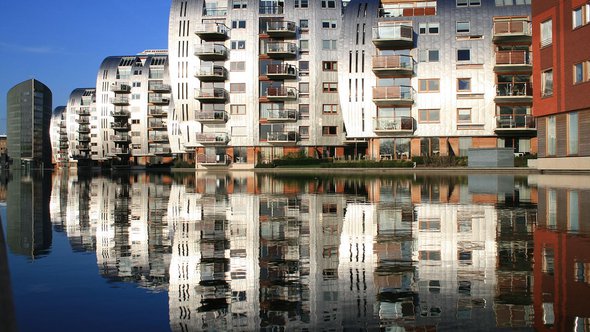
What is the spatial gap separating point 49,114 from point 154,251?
193 metres

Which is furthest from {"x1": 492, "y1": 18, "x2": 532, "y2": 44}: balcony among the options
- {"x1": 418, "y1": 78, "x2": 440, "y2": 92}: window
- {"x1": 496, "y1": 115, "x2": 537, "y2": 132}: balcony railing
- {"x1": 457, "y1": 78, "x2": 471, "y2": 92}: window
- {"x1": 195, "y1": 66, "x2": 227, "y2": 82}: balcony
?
{"x1": 195, "y1": 66, "x2": 227, "y2": 82}: balcony

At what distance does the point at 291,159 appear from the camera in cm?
6881

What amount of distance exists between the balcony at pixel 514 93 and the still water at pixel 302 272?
50237 millimetres

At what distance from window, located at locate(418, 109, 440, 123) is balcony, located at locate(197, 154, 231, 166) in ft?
82.6

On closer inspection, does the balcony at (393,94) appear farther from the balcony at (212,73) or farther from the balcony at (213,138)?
the balcony at (213,138)

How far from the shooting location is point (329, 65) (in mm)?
72500

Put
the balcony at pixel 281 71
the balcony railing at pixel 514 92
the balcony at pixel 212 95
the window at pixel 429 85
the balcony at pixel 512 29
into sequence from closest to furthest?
1. the balcony at pixel 512 29
2. the balcony railing at pixel 514 92
3. the window at pixel 429 85
4. the balcony at pixel 281 71
5. the balcony at pixel 212 95

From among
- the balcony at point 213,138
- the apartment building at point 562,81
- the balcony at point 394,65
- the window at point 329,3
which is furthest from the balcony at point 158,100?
the apartment building at point 562,81

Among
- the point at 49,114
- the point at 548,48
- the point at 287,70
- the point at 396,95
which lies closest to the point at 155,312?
the point at 548,48

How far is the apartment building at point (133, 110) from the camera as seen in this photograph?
362 ft

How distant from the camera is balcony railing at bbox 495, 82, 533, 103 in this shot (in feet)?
202

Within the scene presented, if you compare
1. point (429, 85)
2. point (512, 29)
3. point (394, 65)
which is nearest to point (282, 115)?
point (394, 65)

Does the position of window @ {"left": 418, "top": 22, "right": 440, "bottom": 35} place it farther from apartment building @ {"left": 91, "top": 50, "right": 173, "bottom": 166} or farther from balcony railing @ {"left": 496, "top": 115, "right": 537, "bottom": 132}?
apartment building @ {"left": 91, "top": 50, "right": 173, "bottom": 166}

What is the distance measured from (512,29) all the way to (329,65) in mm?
22163
